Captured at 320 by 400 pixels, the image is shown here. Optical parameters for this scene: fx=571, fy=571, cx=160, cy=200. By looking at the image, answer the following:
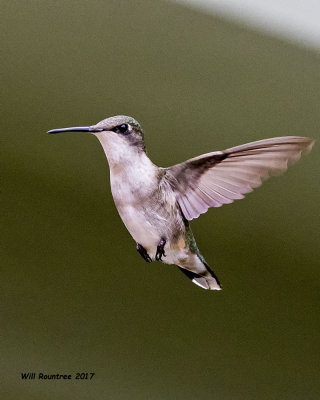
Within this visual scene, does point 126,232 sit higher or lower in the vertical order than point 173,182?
lower

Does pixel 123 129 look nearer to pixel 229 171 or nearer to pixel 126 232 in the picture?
pixel 229 171

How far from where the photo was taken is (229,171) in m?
0.43

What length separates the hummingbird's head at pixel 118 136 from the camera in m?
0.40

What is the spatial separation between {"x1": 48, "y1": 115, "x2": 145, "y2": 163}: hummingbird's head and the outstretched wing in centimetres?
4

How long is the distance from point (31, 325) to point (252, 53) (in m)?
1.73

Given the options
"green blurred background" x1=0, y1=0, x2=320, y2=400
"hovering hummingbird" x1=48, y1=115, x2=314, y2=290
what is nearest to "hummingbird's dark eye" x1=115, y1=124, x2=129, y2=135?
"hovering hummingbird" x1=48, y1=115, x2=314, y2=290

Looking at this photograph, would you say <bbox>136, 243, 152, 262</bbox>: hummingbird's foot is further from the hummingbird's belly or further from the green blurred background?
the green blurred background

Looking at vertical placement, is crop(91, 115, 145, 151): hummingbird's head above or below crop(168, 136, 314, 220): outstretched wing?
above

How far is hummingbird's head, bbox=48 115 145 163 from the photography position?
1.30ft

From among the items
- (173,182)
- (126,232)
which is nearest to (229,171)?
(173,182)

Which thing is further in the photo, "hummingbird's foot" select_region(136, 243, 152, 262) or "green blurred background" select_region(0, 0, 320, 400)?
"green blurred background" select_region(0, 0, 320, 400)

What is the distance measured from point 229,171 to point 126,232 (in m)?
0.35

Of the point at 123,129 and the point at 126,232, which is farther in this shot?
the point at 126,232

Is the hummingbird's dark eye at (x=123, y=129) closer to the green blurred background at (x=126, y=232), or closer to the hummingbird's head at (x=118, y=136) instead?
the hummingbird's head at (x=118, y=136)
